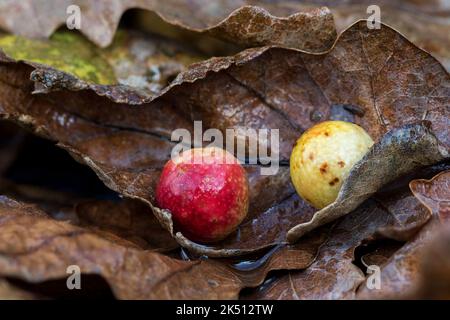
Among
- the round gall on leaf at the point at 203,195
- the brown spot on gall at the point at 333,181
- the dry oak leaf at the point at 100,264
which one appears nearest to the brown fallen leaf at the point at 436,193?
the brown spot on gall at the point at 333,181

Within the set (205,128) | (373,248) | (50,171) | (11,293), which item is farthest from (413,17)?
(11,293)

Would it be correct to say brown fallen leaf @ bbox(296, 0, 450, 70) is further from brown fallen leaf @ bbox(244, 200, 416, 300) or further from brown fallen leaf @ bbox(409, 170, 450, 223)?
brown fallen leaf @ bbox(244, 200, 416, 300)

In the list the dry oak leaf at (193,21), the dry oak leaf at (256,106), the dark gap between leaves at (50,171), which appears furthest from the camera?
the dark gap between leaves at (50,171)

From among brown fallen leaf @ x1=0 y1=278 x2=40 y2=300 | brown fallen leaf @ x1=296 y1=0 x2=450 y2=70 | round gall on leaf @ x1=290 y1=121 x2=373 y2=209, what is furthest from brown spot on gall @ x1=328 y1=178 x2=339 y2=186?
brown fallen leaf @ x1=296 y1=0 x2=450 y2=70

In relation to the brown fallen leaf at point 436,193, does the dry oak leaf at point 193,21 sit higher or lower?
higher

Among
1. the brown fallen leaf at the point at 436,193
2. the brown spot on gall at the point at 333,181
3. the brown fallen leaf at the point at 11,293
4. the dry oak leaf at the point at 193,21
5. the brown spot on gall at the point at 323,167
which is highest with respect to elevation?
the dry oak leaf at the point at 193,21

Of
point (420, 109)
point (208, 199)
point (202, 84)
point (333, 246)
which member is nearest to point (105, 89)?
point (202, 84)

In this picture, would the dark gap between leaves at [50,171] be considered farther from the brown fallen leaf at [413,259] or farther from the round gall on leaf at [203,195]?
the brown fallen leaf at [413,259]
